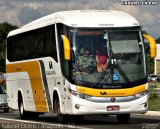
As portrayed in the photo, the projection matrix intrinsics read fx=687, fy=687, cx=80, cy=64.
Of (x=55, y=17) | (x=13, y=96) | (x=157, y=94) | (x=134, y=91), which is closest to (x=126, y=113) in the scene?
(x=134, y=91)

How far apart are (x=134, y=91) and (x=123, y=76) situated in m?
0.61

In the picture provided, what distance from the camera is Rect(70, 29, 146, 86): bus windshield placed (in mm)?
22406

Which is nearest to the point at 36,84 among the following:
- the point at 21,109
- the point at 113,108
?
the point at 21,109

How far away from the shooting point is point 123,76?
22547mm

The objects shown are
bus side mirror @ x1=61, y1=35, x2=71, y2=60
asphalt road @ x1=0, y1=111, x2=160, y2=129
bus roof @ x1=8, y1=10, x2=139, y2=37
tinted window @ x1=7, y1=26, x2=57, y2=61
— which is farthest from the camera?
tinted window @ x1=7, y1=26, x2=57, y2=61

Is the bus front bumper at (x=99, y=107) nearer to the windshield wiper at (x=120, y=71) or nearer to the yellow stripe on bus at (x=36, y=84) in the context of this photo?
the windshield wiper at (x=120, y=71)

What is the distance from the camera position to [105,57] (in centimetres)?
2255

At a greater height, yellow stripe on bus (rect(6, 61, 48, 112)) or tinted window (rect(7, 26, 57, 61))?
tinted window (rect(7, 26, 57, 61))

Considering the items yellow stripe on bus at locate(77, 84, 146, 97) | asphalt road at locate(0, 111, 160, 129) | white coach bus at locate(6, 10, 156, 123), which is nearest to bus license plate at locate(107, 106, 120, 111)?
white coach bus at locate(6, 10, 156, 123)

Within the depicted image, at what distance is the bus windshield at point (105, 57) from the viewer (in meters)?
22.4

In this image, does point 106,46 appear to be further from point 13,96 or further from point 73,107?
point 13,96

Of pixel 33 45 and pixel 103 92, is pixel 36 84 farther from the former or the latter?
pixel 103 92

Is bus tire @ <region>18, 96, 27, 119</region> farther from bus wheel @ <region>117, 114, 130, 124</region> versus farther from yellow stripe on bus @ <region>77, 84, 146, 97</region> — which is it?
yellow stripe on bus @ <region>77, 84, 146, 97</region>

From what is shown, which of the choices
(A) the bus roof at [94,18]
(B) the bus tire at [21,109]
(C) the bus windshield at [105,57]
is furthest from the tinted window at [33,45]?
(B) the bus tire at [21,109]
